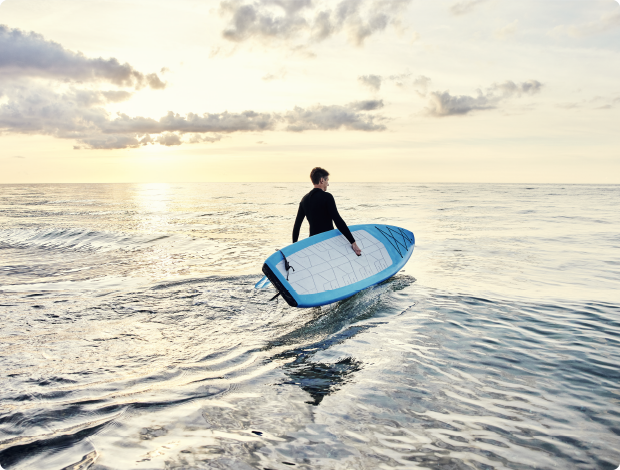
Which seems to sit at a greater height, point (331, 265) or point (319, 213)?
point (319, 213)

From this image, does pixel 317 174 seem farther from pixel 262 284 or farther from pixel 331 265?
pixel 262 284

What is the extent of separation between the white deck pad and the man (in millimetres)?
325

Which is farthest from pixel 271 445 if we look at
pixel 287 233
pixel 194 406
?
pixel 287 233

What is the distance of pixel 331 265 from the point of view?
720cm

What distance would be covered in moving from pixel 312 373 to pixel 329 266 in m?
2.94

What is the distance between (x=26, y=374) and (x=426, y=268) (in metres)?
8.82

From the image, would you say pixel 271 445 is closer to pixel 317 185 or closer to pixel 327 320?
pixel 327 320

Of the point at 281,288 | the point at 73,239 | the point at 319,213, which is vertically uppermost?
the point at 319,213

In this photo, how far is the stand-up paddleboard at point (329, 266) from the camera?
6410mm

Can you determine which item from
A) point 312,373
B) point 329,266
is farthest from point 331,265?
point 312,373

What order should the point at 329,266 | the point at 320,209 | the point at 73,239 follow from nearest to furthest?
1. the point at 320,209
2. the point at 329,266
3. the point at 73,239

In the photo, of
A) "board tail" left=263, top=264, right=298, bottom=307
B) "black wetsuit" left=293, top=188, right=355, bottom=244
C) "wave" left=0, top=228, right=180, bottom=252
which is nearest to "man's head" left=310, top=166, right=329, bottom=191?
"black wetsuit" left=293, top=188, right=355, bottom=244

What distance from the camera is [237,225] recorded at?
2206 cm

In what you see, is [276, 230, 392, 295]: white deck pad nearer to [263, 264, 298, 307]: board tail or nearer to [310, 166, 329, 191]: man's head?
[263, 264, 298, 307]: board tail
